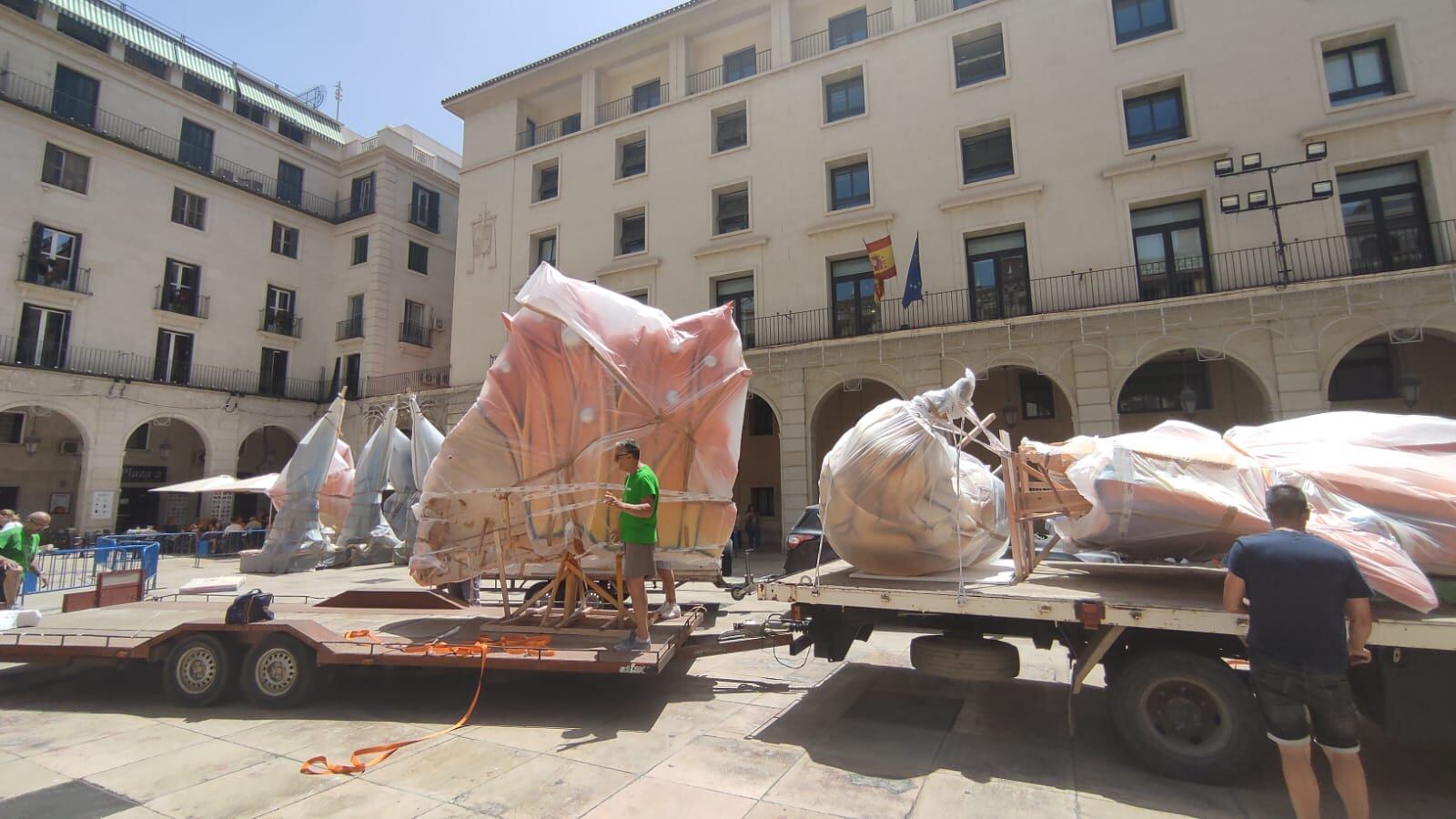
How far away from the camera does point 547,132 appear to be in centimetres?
2666

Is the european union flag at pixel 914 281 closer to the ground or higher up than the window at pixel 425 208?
closer to the ground

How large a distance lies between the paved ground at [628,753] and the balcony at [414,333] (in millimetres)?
25807

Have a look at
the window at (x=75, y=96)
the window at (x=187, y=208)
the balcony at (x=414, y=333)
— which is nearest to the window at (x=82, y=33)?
the window at (x=75, y=96)

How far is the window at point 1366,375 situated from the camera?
15855 millimetres

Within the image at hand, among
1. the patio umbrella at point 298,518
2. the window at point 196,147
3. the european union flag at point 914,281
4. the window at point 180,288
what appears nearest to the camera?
the european union flag at point 914,281

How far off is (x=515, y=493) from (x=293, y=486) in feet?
47.8

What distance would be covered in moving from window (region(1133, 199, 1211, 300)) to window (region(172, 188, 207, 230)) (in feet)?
111

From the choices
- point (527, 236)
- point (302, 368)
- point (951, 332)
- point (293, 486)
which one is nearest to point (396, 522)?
point (293, 486)

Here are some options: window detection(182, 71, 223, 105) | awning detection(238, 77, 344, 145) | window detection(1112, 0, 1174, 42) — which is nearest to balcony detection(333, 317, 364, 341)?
awning detection(238, 77, 344, 145)

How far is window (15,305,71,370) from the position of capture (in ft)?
73.3

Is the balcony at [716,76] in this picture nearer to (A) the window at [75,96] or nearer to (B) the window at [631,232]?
(B) the window at [631,232]

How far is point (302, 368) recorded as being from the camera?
98.8 feet

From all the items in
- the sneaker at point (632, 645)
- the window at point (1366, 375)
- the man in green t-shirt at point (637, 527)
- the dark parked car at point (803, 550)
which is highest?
the window at point (1366, 375)

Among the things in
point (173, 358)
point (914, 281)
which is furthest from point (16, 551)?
point (173, 358)
